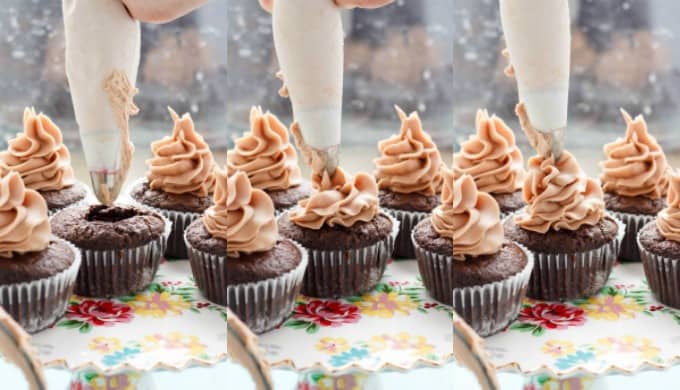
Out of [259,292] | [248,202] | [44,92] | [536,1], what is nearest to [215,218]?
[248,202]

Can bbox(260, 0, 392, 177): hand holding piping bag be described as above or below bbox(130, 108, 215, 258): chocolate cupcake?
above

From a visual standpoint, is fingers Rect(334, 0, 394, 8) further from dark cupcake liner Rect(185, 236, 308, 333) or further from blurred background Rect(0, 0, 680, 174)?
dark cupcake liner Rect(185, 236, 308, 333)

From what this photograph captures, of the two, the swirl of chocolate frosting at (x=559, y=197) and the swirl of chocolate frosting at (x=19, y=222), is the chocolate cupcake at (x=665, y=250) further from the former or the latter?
the swirl of chocolate frosting at (x=19, y=222)

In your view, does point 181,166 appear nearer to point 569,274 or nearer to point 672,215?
Result: point 569,274

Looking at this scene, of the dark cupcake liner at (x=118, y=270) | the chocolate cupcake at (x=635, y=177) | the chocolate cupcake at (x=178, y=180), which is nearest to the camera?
the dark cupcake liner at (x=118, y=270)

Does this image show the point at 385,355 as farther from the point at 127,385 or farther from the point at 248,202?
the point at 127,385

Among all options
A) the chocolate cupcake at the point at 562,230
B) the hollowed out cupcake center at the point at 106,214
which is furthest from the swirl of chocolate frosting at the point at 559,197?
the hollowed out cupcake center at the point at 106,214

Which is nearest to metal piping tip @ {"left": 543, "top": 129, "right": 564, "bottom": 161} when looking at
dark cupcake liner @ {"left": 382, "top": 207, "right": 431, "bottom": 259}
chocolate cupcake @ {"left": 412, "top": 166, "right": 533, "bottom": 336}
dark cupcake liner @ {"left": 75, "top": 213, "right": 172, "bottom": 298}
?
chocolate cupcake @ {"left": 412, "top": 166, "right": 533, "bottom": 336}
